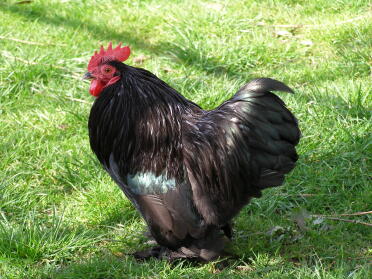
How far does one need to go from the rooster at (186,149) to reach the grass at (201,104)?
1.03 ft

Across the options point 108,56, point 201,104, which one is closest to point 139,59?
point 201,104

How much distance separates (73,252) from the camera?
12.4ft

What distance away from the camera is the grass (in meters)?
3.68

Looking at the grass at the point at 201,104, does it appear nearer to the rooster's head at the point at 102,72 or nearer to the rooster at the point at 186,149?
the rooster at the point at 186,149

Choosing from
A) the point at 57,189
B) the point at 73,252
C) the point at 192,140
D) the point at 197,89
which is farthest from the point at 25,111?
the point at 192,140

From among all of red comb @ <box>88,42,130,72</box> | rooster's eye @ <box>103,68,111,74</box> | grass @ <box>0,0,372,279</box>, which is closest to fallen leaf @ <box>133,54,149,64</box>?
grass @ <box>0,0,372,279</box>

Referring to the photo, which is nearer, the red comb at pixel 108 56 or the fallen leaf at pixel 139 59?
the red comb at pixel 108 56

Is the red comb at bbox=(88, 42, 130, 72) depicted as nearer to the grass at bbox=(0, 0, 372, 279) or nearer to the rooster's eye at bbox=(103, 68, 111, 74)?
the rooster's eye at bbox=(103, 68, 111, 74)

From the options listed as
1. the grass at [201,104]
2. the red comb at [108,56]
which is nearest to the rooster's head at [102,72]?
the red comb at [108,56]

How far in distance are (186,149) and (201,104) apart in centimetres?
162

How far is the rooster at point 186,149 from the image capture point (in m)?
3.31

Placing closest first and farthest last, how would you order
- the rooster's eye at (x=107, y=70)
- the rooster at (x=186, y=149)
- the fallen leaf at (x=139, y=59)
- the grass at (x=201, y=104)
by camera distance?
1. the rooster at (x=186, y=149)
2. the rooster's eye at (x=107, y=70)
3. the grass at (x=201, y=104)
4. the fallen leaf at (x=139, y=59)

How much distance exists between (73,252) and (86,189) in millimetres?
664

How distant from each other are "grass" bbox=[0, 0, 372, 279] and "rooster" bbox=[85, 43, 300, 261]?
0.32 meters
